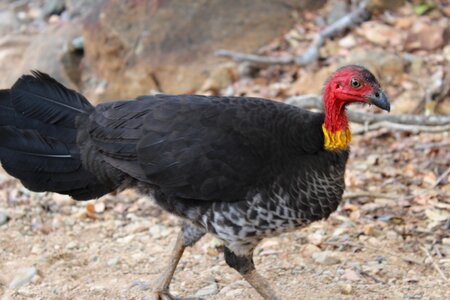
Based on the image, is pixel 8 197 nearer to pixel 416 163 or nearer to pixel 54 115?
pixel 54 115

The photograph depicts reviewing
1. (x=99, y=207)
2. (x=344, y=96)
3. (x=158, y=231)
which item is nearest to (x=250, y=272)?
(x=344, y=96)

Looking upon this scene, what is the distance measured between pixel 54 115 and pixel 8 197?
74.4 inches

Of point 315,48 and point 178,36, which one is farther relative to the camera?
point 178,36

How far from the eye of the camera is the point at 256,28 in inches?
310

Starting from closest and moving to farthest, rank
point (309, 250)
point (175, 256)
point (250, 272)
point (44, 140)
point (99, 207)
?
point (250, 272) → point (44, 140) → point (175, 256) → point (309, 250) → point (99, 207)

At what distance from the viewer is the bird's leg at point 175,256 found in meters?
4.41

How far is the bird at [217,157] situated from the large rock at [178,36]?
348 cm

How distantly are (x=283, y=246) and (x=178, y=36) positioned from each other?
139 inches

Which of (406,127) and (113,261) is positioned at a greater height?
(406,127)

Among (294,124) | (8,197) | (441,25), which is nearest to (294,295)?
(294,124)

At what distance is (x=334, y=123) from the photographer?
3.97 meters

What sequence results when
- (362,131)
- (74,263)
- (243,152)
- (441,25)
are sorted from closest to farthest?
(243,152)
(74,263)
(362,131)
(441,25)

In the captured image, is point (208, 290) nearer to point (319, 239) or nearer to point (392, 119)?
point (319, 239)

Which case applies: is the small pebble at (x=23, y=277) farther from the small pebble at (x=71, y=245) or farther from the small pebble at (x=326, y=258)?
the small pebble at (x=326, y=258)
